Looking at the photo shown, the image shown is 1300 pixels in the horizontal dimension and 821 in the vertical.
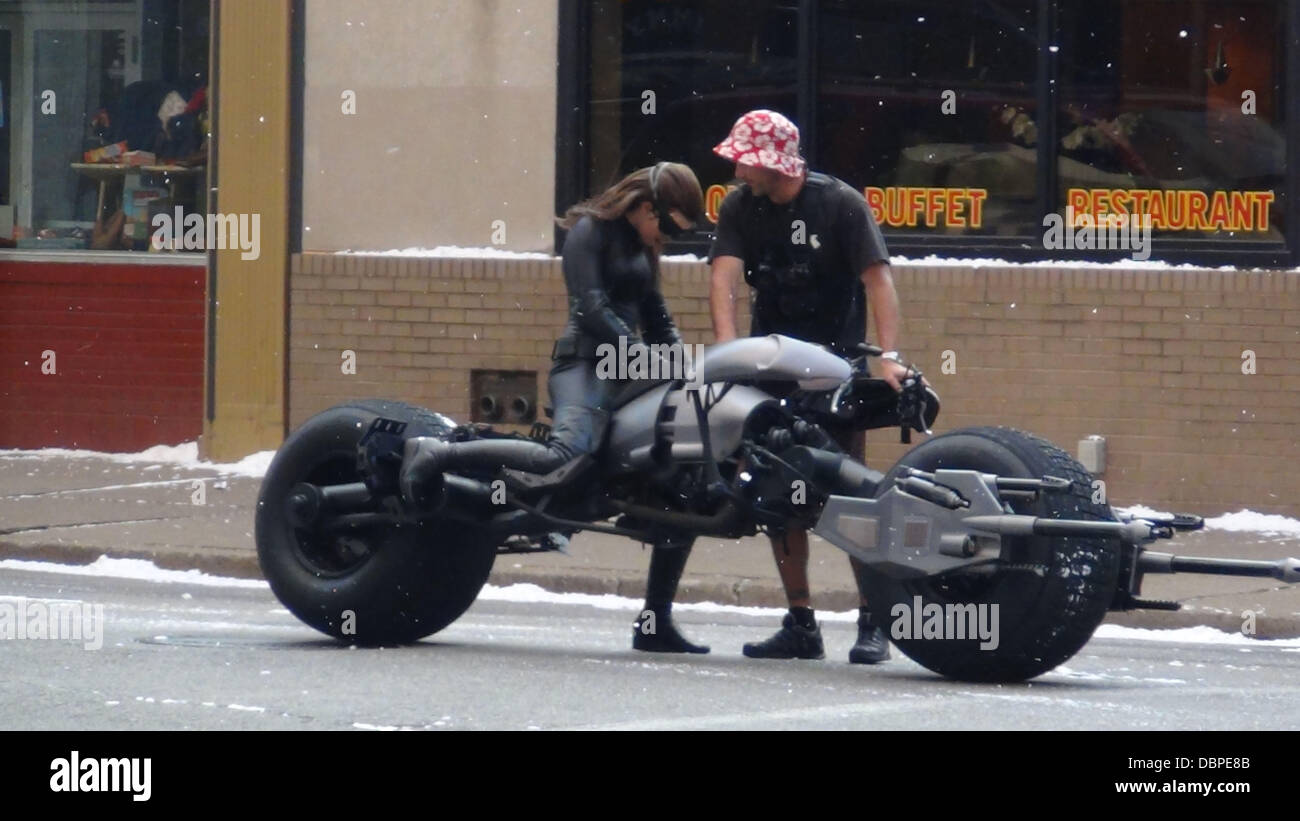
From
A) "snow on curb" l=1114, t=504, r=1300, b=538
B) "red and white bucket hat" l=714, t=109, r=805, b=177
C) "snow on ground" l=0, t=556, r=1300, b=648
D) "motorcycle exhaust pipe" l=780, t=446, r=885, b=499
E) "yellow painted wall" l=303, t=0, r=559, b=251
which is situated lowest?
"snow on ground" l=0, t=556, r=1300, b=648

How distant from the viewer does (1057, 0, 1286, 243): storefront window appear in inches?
480

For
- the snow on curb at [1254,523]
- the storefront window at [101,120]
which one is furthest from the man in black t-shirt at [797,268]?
the storefront window at [101,120]

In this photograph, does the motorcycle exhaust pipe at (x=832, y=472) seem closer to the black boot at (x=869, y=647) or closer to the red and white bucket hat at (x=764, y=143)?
the black boot at (x=869, y=647)

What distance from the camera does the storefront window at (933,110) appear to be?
12469 mm

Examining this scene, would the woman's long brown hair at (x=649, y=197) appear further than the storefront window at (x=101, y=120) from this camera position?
No

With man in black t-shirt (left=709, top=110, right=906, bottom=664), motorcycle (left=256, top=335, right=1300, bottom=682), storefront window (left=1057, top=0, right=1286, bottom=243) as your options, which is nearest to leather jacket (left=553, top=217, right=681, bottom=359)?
motorcycle (left=256, top=335, right=1300, bottom=682)

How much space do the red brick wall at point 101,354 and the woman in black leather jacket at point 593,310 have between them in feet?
23.4

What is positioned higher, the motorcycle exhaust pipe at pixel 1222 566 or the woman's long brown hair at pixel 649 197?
the woman's long brown hair at pixel 649 197

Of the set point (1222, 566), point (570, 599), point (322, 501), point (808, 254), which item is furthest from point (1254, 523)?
point (322, 501)

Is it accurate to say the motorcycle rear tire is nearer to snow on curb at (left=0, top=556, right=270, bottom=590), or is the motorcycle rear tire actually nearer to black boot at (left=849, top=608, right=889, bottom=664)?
black boot at (left=849, top=608, right=889, bottom=664)

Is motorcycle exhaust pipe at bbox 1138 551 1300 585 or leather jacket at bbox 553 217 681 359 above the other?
leather jacket at bbox 553 217 681 359

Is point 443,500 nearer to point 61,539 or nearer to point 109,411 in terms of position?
point 61,539

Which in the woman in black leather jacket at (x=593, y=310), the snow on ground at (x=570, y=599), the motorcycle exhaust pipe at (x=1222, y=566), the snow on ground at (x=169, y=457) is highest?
the woman in black leather jacket at (x=593, y=310)
